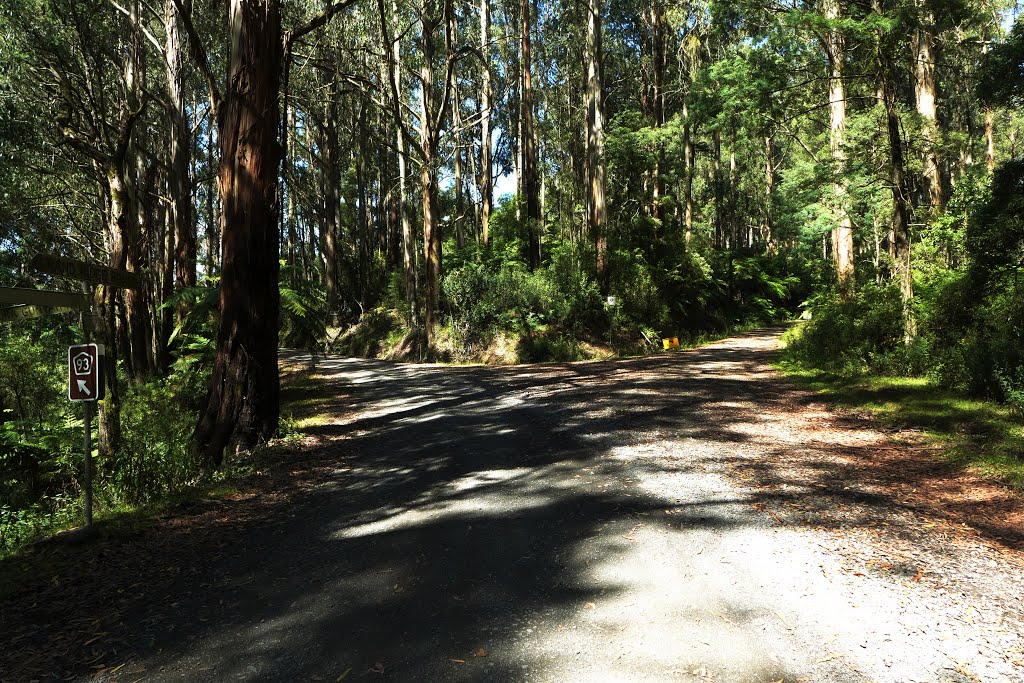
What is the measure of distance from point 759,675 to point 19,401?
12.4 metres

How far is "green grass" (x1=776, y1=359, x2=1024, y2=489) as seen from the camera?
21.3 ft

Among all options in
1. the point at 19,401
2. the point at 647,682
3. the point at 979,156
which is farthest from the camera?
the point at 979,156

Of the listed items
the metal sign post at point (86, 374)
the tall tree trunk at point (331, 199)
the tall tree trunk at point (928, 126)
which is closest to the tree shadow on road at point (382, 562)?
the metal sign post at point (86, 374)

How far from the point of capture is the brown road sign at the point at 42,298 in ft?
16.1

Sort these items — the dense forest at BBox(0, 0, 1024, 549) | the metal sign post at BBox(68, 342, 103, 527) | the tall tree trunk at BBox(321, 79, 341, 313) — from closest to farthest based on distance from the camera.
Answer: the metal sign post at BBox(68, 342, 103, 527) → the dense forest at BBox(0, 0, 1024, 549) → the tall tree trunk at BBox(321, 79, 341, 313)

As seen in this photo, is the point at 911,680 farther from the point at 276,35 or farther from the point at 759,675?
the point at 276,35

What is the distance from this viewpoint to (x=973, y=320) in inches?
427

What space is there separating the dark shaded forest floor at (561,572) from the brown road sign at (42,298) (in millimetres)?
2067

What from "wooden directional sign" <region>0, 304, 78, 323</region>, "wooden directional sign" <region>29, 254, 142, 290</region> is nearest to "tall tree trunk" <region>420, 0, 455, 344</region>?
"wooden directional sign" <region>29, 254, 142, 290</region>

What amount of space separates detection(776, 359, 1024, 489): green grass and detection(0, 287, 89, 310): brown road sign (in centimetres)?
889

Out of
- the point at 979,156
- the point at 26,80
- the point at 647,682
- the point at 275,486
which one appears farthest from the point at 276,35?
the point at 979,156

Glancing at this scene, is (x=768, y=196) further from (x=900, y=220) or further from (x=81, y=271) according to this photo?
(x=81, y=271)

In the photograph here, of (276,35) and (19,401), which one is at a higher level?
(276,35)

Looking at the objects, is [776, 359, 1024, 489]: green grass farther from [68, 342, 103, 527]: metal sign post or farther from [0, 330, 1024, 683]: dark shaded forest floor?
[68, 342, 103, 527]: metal sign post
